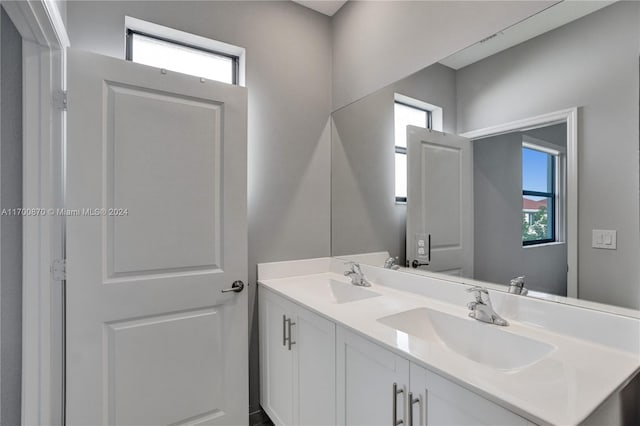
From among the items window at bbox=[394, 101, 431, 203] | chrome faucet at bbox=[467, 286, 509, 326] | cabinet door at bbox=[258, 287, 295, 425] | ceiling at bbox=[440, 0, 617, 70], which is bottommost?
cabinet door at bbox=[258, 287, 295, 425]

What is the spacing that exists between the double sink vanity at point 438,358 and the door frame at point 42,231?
0.97m

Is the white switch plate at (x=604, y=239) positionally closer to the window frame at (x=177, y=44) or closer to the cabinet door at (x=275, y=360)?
the cabinet door at (x=275, y=360)

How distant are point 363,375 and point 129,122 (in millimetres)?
1502

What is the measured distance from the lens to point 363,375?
42.7 inches

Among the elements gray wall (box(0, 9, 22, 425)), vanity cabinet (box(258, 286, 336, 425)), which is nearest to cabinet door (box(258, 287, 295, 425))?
vanity cabinet (box(258, 286, 336, 425))

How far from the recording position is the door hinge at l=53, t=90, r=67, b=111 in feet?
4.31

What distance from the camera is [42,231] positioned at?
1252mm

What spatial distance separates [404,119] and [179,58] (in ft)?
4.56

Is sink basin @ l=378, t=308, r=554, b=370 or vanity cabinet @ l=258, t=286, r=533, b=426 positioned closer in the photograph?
vanity cabinet @ l=258, t=286, r=533, b=426

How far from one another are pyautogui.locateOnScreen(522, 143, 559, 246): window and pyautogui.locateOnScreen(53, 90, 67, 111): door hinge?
194cm

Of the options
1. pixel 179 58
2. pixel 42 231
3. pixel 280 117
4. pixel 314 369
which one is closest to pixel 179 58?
pixel 179 58

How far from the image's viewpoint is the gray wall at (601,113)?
3.09 ft

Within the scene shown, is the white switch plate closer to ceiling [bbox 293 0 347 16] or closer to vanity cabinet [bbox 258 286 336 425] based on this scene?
vanity cabinet [bbox 258 286 336 425]

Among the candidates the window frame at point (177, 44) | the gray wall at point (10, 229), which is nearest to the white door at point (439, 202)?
the window frame at point (177, 44)
